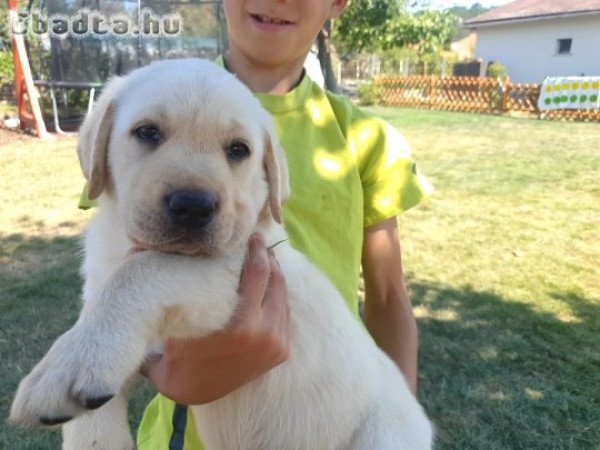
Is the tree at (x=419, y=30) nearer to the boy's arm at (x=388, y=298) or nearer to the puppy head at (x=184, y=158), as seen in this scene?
the boy's arm at (x=388, y=298)

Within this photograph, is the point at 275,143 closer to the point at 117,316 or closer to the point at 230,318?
the point at 230,318

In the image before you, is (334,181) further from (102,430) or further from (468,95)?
(468,95)

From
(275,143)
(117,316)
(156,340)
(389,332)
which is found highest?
(275,143)

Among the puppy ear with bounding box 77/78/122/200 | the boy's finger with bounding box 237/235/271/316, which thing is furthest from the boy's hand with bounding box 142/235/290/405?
the puppy ear with bounding box 77/78/122/200

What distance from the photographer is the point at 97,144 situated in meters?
2.06

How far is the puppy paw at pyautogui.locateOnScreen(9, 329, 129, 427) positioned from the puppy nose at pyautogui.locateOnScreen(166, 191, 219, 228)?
0.41 m

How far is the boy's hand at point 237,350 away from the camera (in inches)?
71.1

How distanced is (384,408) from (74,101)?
17.0 meters

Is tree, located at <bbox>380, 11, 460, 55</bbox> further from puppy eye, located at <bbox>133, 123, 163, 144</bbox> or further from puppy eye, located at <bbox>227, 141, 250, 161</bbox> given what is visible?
puppy eye, located at <bbox>133, 123, 163, 144</bbox>

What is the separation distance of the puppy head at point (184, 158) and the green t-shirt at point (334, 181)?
231 millimetres

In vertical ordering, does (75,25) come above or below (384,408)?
above

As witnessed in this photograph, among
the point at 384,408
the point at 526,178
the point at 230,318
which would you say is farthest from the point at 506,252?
the point at 230,318

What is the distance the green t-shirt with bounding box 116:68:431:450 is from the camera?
2371mm

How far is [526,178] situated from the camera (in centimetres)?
1127
